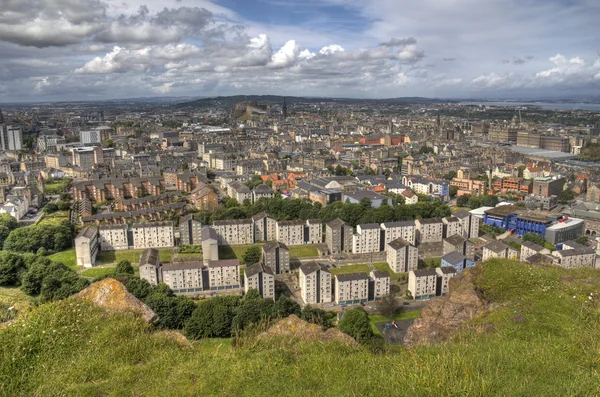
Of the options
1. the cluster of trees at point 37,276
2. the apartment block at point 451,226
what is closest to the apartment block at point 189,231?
the cluster of trees at point 37,276

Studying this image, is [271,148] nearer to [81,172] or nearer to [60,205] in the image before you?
[81,172]

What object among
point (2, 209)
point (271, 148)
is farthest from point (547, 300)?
point (271, 148)

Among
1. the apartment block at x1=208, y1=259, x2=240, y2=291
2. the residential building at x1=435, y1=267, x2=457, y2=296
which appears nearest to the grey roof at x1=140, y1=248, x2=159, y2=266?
the apartment block at x1=208, y1=259, x2=240, y2=291

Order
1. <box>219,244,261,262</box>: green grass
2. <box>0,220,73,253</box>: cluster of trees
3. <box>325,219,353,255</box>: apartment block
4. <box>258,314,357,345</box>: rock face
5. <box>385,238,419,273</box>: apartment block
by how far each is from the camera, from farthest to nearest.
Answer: <box>325,219,353,255</box>: apartment block < <box>219,244,261,262</box>: green grass < <box>0,220,73,253</box>: cluster of trees < <box>385,238,419,273</box>: apartment block < <box>258,314,357,345</box>: rock face

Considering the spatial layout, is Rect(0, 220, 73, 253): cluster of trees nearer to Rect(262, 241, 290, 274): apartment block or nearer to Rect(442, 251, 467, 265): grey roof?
Rect(262, 241, 290, 274): apartment block

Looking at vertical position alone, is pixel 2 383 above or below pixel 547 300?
above
